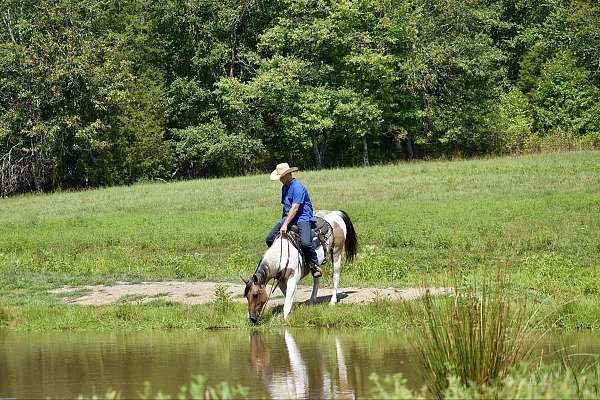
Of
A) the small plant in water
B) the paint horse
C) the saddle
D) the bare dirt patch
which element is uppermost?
the saddle

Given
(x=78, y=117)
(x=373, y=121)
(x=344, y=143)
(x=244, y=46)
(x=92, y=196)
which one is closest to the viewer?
(x=92, y=196)

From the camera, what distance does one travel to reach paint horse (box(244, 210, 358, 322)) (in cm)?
1703

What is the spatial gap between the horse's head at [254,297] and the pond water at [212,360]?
38 centimetres

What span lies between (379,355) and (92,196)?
3761cm

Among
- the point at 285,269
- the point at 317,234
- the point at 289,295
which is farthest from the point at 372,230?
the point at 289,295

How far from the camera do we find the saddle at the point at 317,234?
17953 millimetres

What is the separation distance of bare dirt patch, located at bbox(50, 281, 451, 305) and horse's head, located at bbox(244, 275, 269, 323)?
207 centimetres

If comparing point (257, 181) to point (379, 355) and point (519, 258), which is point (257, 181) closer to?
point (519, 258)

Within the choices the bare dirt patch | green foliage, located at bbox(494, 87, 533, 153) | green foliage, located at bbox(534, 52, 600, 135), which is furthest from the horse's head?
green foliage, located at bbox(534, 52, 600, 135)

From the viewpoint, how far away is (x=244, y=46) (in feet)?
222

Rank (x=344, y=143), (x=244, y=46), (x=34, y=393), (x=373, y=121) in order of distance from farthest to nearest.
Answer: (x=344, y=143) < (x=244, y=46) < (x=373, y=121) < (x=34, y=393)

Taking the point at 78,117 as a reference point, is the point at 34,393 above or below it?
below

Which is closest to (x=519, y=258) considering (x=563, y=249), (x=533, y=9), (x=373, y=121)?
(x=563, y=249)

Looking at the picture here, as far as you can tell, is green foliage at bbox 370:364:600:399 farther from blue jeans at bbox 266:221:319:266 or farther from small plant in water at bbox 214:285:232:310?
small plant in water at bbox 214:285:232:310
